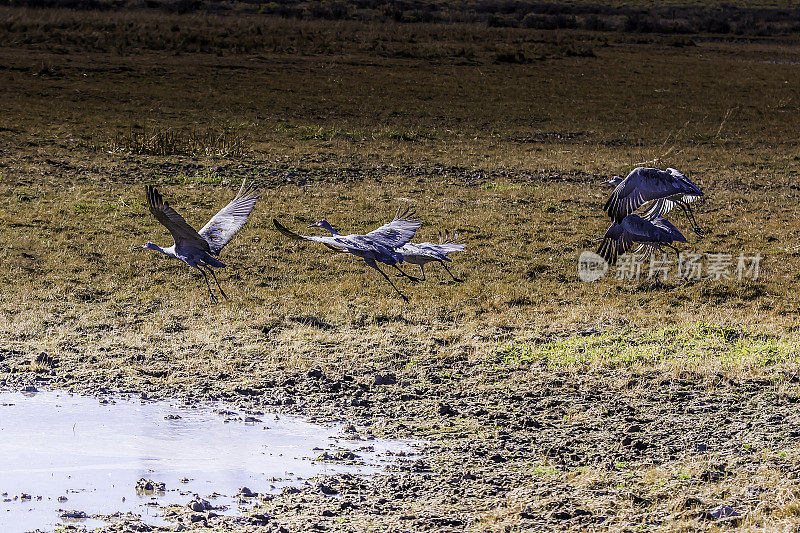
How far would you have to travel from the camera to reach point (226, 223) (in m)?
9.12

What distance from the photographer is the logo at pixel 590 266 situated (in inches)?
480

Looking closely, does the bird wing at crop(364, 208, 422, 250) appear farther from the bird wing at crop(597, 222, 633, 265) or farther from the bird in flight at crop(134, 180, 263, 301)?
the bird wing at crop(597, 222, 633, 265)

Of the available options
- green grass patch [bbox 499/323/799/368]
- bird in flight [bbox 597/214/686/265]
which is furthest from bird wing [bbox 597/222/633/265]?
green grass patch [bbox 499/323/799/368]

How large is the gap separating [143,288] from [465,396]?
4976 millimetres

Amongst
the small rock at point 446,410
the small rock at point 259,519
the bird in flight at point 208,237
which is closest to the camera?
the small rock at point 259,519

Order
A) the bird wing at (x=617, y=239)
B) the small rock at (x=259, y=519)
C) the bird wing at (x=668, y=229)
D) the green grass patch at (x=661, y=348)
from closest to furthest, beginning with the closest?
the small rock at (x=259, y=519) < the green grass patch at (x=661, y=348) < the bird wing at (x=617, y=239) < the bird wing at (x=668, y=229)

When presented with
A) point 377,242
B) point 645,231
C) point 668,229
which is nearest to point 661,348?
point 645,231

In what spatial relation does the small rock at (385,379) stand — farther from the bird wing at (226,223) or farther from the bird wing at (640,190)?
the bird wing at (640,190)

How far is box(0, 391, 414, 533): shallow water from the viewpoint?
5.85 metres

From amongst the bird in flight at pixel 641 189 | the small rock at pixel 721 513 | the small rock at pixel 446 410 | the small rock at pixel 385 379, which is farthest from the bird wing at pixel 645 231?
the small rock at pixel 721 513

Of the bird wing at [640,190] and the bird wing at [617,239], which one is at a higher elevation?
the bird wing at [640,190]

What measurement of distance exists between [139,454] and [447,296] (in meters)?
5.23

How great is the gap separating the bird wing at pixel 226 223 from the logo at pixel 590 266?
484 cm

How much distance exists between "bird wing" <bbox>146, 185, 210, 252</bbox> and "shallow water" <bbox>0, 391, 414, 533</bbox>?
1.52 meters
